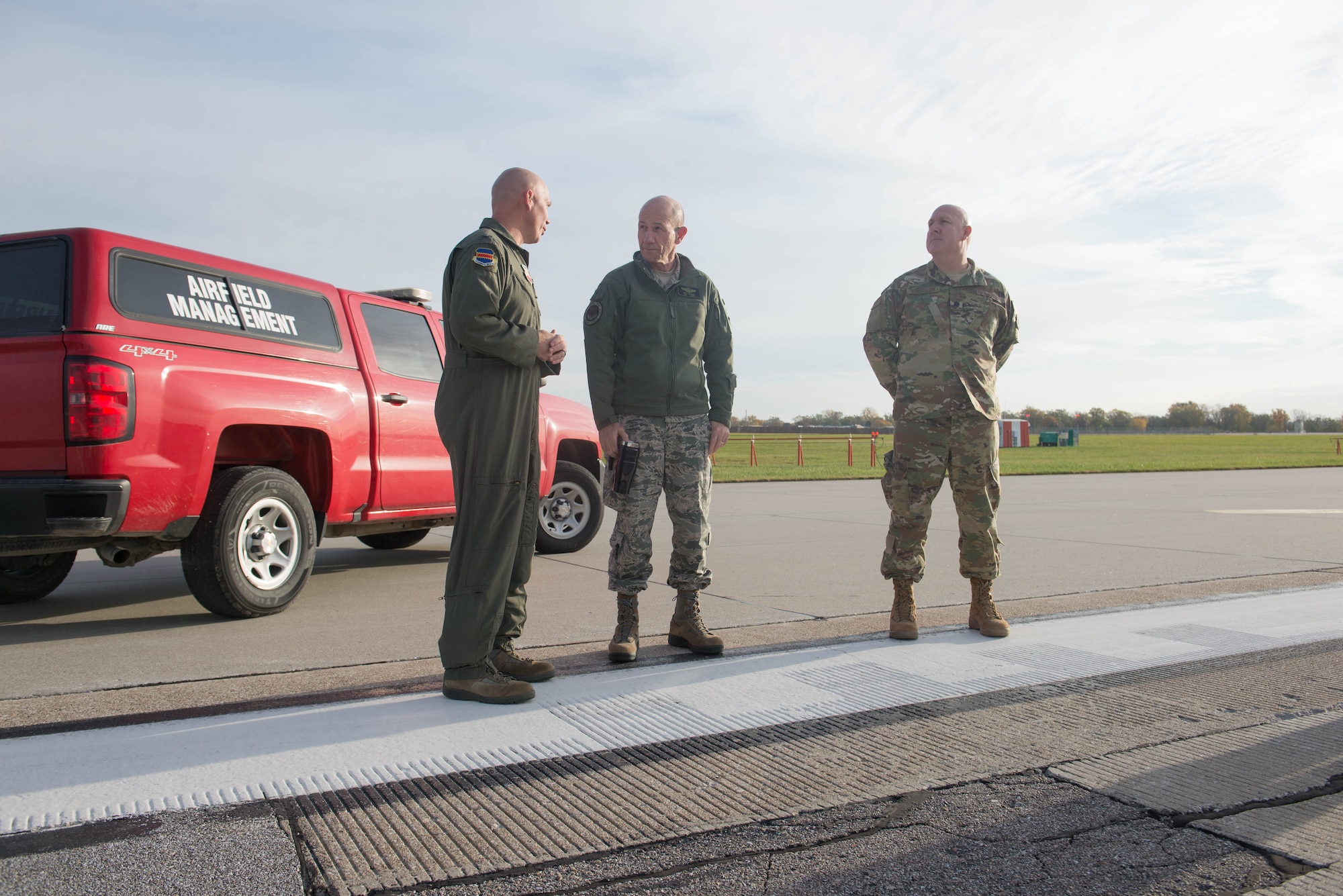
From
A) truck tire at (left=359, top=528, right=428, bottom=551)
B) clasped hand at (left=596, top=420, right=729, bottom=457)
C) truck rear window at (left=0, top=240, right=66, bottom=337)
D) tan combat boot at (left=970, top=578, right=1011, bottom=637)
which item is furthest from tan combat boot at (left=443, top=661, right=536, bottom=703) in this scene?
truck tire at (left=359, top=528, right=428, bottom=551)

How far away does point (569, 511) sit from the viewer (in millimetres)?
8125

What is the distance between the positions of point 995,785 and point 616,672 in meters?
1.68

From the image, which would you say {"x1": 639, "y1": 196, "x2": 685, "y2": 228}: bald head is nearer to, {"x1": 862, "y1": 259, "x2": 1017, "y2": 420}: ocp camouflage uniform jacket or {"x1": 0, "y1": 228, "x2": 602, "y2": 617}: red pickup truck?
{"x1": 862, "y1": 259, "x2": 1017, "y2": 420}: ocp camouflage uniform jacket

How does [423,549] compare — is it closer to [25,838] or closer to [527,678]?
[527,678]

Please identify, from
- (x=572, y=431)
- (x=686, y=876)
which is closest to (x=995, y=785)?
(x=686, y=876)

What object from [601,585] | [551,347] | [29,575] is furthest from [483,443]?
[29,575]

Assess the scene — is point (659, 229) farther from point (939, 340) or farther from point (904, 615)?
point (904, 615)

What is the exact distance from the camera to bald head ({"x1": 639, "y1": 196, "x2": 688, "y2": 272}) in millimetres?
4273

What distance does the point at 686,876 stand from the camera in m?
2.17

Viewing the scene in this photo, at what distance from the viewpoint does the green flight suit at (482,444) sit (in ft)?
11.5

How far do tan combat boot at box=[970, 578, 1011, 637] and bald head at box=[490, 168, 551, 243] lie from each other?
8.66 ft

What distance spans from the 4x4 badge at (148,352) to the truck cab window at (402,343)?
1658 mm

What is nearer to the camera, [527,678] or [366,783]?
[366,783]

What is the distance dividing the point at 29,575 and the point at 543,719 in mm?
4173
